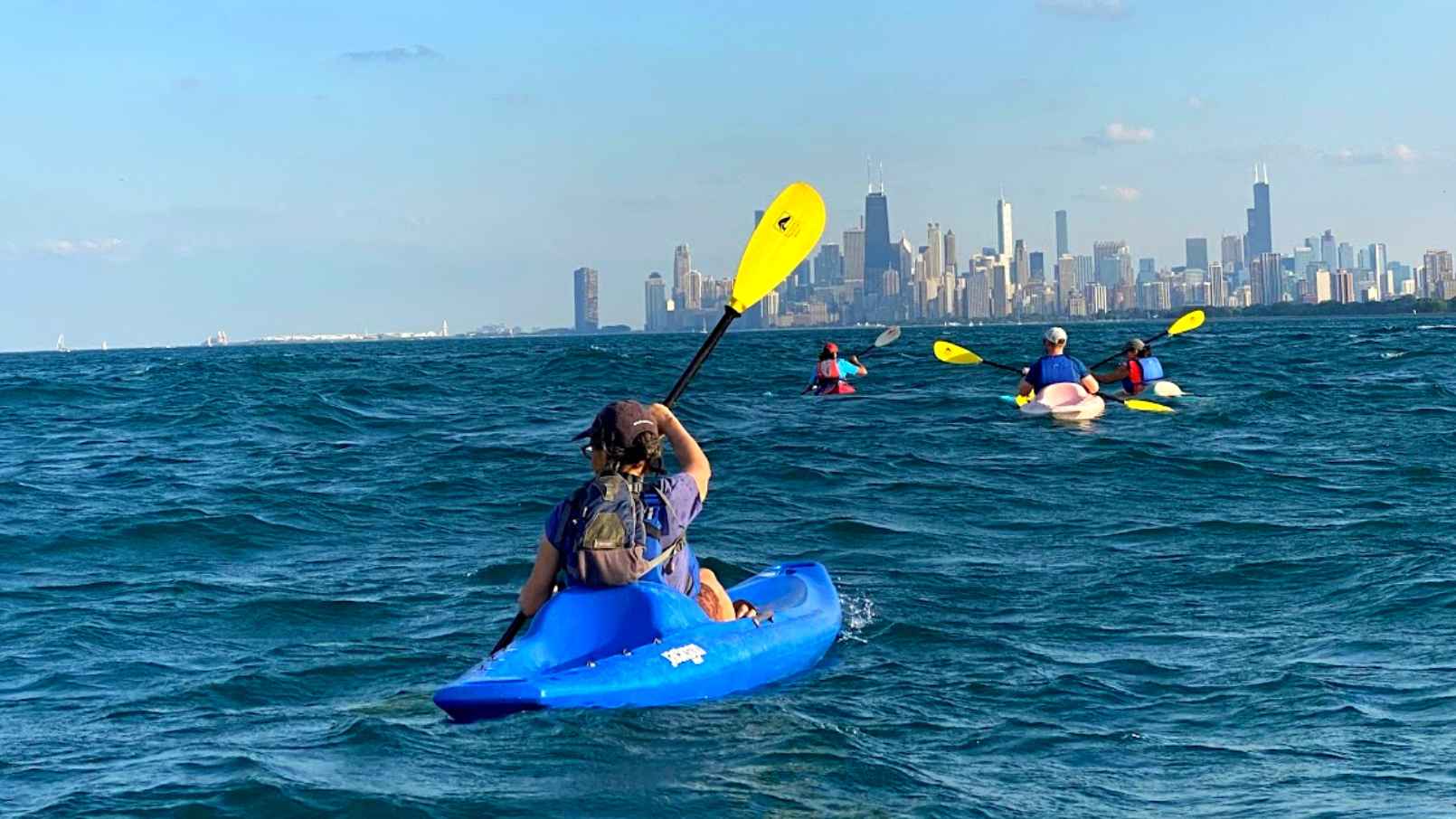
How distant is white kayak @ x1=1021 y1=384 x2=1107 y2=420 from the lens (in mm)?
17766

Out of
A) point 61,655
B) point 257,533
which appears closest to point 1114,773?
point 61,655

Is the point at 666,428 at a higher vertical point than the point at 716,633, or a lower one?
higher

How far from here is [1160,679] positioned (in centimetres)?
652

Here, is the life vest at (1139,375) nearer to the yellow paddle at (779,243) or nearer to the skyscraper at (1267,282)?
the yellow paddle at (779,243)

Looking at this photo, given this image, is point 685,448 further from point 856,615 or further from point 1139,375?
→ point 1139,375

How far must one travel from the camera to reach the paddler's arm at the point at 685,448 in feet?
21.0

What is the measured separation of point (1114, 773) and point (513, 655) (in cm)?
220

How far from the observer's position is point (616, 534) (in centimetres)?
600

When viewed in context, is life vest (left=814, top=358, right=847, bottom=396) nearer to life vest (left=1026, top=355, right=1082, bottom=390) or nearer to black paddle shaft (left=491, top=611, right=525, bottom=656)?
life vest (left=1026, top=355, right=1082, bottom=390)

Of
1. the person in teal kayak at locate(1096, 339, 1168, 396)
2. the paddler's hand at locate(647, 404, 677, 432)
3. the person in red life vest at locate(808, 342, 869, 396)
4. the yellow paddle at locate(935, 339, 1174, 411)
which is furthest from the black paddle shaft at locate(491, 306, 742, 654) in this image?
the person in red life vest at locate(808, 342, 869, 396)

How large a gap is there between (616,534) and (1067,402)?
12.5 metres

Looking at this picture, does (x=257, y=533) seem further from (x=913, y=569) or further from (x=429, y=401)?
(x=429, y=401)

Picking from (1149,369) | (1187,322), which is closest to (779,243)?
(1149,369)

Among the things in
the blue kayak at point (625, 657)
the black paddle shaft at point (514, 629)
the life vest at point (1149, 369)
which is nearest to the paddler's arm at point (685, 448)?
the blue kayak at point (625, 657)
